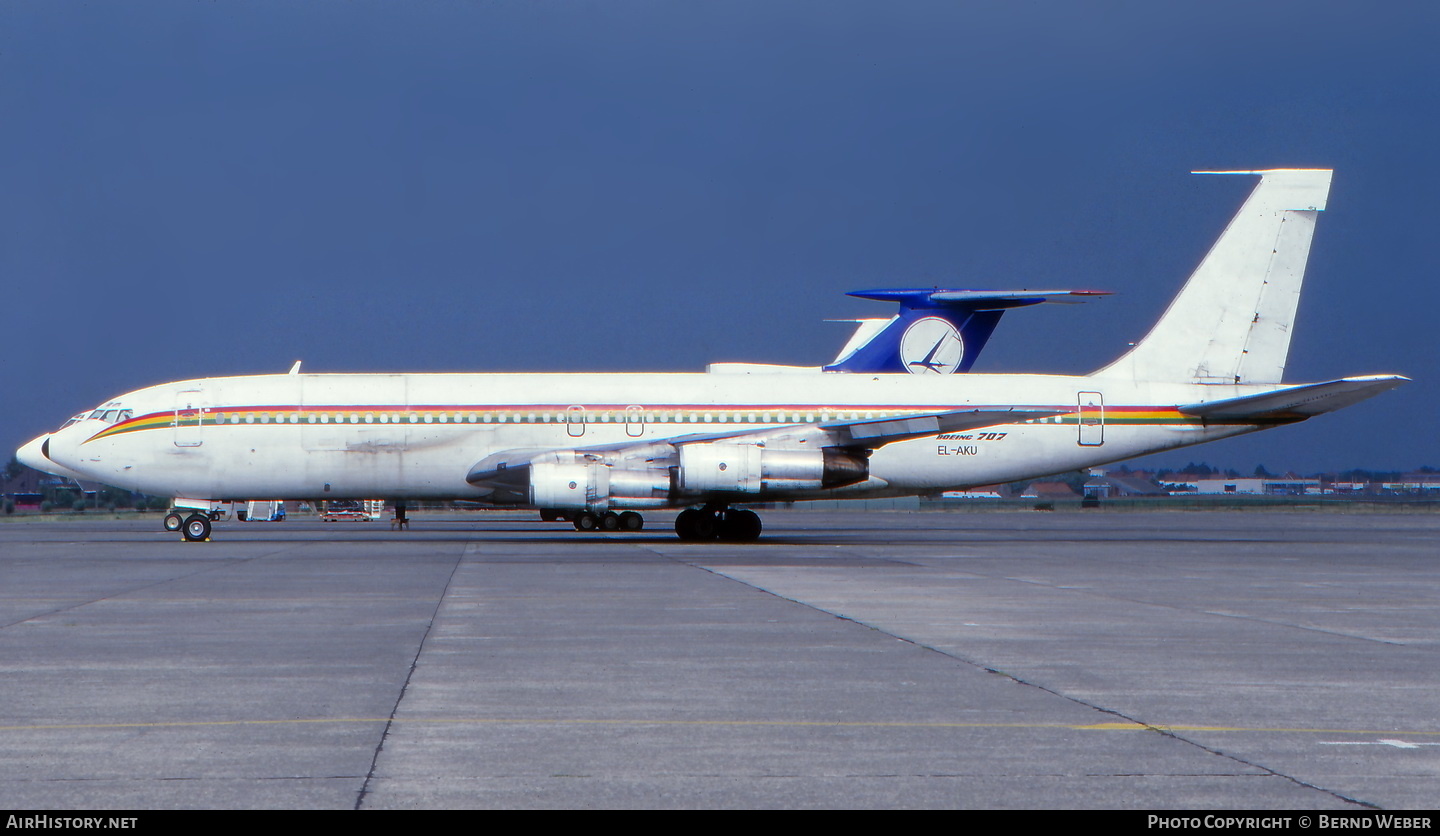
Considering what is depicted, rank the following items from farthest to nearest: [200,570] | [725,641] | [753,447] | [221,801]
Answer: [753,447] → [200,570] → [725,641] → [221,801]

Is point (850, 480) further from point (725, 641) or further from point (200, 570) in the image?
point (725, 641)

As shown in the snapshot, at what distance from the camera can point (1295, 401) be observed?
32375mm

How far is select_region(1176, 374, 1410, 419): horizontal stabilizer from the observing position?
30969 millimetres

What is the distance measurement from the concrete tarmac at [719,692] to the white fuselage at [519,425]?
12552 millimetres

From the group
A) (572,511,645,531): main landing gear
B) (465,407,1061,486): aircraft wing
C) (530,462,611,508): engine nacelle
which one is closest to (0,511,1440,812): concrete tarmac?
(530,462,611,508): engine nacelle

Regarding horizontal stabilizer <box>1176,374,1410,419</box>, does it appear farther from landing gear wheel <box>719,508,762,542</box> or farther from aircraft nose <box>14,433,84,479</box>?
aircraft nose <box>14,433,84,479</box>

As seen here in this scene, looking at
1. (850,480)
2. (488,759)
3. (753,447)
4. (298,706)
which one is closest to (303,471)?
(753,447)

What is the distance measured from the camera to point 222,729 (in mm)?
7793

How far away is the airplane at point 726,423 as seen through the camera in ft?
103

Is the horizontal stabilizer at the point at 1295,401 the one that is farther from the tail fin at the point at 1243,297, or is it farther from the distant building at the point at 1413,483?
the distant building at the point at 1413,483

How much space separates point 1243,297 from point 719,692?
2833cm

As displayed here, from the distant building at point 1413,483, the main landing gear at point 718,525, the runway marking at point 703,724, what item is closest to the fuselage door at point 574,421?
the main landing gear at point 718,525

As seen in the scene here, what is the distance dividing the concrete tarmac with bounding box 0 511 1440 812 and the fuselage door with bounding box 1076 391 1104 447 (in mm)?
13976
